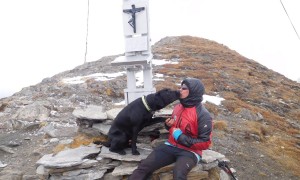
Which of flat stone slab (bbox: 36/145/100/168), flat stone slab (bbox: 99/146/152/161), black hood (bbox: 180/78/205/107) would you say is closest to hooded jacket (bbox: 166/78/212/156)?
black hood (bbox: 180/78/205/107)

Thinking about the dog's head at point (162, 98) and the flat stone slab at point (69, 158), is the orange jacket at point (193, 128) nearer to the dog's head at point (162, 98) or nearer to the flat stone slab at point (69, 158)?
the dog's head at point (162, 98)

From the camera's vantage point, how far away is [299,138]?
12055mm

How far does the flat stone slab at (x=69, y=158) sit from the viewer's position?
591 cm

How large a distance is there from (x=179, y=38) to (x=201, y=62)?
12611 millimetres

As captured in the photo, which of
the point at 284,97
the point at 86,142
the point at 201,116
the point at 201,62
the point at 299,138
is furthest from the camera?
the point at 201,62

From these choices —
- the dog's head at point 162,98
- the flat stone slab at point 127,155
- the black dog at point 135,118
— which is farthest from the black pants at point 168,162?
the dog's head at point 162,98

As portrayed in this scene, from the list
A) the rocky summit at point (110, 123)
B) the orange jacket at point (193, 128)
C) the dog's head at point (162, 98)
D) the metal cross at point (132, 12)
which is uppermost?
the metal cross at point (132, 12)

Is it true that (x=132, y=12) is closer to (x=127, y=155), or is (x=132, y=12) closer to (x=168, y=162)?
(x=127, y=155)

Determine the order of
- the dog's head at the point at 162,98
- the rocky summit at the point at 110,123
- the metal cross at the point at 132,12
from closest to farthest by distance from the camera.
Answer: the dog's head at the point at 162,98
the rocky summit at the point at 110,123
the metal cross at the point at 132,12

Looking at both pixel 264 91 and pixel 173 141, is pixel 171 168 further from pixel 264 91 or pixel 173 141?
pixel 264 91

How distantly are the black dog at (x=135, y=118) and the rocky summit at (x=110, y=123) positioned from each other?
0.26 meters

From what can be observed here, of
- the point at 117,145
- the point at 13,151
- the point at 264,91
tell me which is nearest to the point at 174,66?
the point at 264,91

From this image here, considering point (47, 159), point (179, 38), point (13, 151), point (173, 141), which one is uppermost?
point (179, 38)

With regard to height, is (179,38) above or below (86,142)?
above
